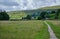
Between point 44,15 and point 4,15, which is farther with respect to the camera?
point 44,15

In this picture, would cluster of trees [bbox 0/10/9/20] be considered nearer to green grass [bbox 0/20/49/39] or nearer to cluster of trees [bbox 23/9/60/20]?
green grass [bbox 0/20/49/39]

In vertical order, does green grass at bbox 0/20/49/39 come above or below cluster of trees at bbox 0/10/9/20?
below

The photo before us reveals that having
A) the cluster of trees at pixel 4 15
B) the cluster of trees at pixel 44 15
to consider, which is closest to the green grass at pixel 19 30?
the cluster of trees at pixel 4 15

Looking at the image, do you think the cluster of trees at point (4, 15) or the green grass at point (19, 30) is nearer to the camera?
the green grass at point (19, 30)

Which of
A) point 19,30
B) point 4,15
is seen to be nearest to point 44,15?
point 19,30

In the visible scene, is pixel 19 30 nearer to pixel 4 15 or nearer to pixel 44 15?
pixel 4 15

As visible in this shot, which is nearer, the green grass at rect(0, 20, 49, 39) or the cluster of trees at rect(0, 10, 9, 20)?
the green grass at rect(0, 20, 49, 39)

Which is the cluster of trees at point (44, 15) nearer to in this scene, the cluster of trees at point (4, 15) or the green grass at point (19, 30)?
the green grass at point (19, 30)

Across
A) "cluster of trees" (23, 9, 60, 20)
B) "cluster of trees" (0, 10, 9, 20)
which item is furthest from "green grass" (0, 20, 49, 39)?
"cluster of trees" (23, 9, 60, 20)

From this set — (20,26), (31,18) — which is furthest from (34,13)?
(20,26)

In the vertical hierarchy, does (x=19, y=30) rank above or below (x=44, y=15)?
below

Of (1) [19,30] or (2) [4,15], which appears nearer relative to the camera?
(2) [4,15]

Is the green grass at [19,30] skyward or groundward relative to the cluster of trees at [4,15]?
groundward

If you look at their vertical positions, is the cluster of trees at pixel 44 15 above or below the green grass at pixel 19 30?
above
